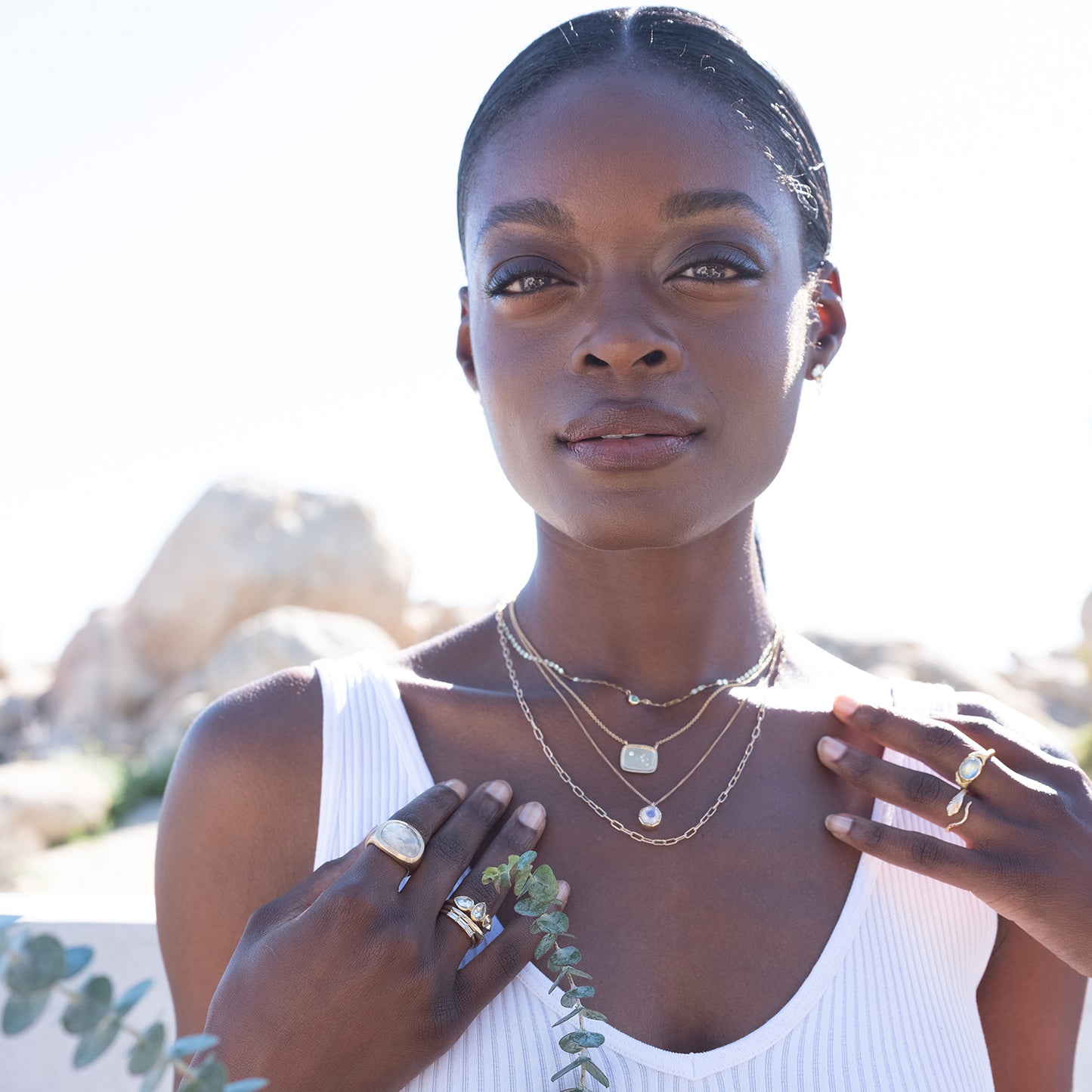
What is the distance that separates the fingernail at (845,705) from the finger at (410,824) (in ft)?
2.76

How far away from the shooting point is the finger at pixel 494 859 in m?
1.83

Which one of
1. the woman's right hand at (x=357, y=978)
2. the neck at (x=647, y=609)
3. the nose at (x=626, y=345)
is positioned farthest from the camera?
the neck at (x=647, y=609)

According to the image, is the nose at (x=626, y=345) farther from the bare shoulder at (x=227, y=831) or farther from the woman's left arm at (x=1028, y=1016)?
the woman's left arm at (x=1028, y=1016)

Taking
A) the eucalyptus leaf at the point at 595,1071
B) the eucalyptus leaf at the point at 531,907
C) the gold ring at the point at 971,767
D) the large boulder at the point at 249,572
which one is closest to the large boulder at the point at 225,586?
the large boulder at the point at 249,572

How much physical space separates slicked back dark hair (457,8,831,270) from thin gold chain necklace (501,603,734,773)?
94cm

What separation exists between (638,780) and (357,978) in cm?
81

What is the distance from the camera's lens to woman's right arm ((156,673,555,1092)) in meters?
1.73

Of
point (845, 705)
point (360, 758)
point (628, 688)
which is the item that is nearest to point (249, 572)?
point (628, 688)

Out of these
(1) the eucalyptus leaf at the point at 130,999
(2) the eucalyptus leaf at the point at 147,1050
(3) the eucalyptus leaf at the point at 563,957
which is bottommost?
(3) the eucalyptus leaf at the point at 563,957

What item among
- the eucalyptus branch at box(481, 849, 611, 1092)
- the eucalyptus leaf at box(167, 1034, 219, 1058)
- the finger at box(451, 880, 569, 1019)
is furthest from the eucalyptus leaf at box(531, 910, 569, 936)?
the eucalyptus leaf at box(167, 1034, 219, 1058)

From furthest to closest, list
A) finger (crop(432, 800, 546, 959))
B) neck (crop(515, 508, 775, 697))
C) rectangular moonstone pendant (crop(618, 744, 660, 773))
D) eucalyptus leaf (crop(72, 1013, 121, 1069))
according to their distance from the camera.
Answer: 1. neck (crop(515, 508, 775, 697))
2. rectangular moonstone pendant (crop(618, 744, 660, 773))
3. finger (crop(432, 800, 546, 959))
4. eucalyptus leaf (crop(72, 1013, 121, 1069))

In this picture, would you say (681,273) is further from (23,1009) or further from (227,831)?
(23,1009)

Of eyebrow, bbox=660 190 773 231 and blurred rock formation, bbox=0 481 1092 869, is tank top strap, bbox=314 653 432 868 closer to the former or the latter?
eyebrow, bbox=660 190 773 231

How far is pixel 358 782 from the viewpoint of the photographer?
2.19m
